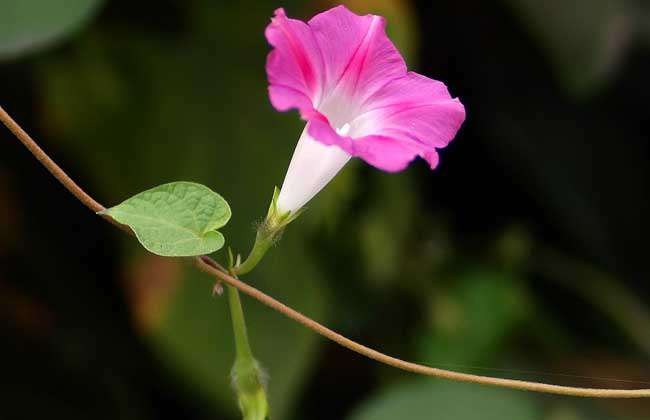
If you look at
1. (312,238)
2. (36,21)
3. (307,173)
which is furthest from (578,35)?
(307,173)

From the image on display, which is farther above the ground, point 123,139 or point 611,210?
point 123,139

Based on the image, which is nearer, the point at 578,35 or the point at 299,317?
the point at 299,317

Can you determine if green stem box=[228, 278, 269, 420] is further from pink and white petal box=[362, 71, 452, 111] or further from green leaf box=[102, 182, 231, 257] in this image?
pink and white petal box=[362, 71, 452, 111]

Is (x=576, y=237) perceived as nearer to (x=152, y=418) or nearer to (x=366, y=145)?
(x=152, y=418)

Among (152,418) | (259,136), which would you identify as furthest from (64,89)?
(152,418)

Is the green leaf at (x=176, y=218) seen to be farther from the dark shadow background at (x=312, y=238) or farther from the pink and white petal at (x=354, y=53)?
the dark shadow background at (x=312, y=238)

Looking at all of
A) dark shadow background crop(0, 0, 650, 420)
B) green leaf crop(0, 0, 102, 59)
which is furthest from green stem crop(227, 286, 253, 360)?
dark shadow background crop(0, 0, 650, 420)

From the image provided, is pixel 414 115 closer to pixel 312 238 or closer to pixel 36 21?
pixel 36 21
